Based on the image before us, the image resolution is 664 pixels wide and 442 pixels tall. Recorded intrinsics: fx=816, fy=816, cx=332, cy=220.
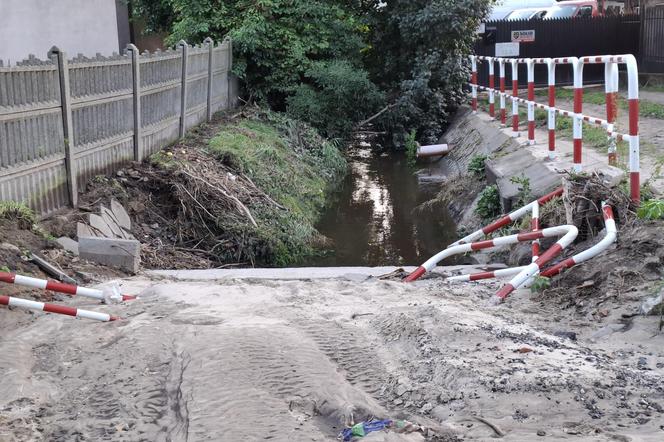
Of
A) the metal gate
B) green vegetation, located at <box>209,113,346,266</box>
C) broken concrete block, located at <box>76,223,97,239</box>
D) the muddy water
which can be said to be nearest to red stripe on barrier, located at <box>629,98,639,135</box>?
the muddy water

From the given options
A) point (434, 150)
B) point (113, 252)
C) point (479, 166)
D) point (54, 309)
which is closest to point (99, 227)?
point (113, 252)

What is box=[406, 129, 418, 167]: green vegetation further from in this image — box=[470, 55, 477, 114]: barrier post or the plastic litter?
the plastic litter

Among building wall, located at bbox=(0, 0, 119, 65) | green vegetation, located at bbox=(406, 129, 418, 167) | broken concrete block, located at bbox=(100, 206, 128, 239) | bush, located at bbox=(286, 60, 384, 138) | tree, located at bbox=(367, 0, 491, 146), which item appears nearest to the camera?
broken concrete block, located at bbox=(100, 206, 128, 239)

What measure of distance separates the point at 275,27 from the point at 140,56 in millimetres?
7645

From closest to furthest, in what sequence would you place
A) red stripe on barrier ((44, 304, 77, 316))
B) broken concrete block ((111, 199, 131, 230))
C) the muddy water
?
red stripe on barrier ((44, 304, 77, 316)), broken concrete block ((111, 199, 131, 230)), the muddy water

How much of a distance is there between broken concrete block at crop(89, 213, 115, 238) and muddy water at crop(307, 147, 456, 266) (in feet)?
Answer: 8.88

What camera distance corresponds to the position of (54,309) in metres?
5.73

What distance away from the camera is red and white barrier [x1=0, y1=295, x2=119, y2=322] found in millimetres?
5727

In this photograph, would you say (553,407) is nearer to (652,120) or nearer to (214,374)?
(214,374)

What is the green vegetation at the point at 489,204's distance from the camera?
10719 millimetres

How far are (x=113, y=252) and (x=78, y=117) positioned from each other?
6.69 feet

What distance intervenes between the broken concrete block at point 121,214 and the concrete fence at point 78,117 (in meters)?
0.45

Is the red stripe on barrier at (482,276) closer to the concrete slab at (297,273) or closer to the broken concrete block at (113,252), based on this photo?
the concrete slab at (297,273)

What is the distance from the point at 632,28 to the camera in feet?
73.5
